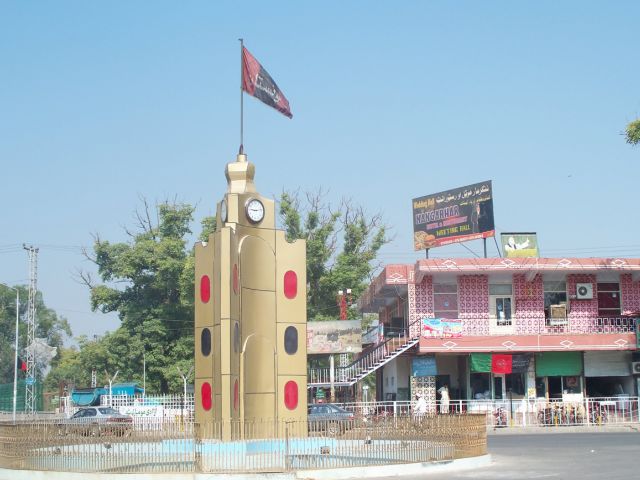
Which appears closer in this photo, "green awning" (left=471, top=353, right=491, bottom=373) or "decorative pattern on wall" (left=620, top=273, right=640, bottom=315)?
"green awning" (left=471, top=353, right=491, bottom=373)

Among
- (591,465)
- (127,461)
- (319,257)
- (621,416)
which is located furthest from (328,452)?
(319,257)

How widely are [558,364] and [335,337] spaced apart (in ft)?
45.4

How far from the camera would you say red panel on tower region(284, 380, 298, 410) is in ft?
83.0

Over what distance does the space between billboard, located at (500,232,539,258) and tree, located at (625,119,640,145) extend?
8053 millimetres

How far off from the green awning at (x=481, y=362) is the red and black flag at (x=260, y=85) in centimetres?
2270

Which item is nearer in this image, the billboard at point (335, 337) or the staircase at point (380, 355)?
the staircase at point (380, 355)

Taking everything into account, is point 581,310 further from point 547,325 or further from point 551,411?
point 551,411

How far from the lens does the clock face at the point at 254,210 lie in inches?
1006

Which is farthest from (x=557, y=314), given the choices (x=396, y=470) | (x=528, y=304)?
(x=396, y=470)

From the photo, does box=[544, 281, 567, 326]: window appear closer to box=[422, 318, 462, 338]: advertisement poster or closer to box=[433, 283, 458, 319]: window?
box=[433, 283, 458, 319]: window

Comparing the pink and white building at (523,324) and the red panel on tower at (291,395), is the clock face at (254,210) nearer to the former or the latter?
the red panel on tower at (291,395)

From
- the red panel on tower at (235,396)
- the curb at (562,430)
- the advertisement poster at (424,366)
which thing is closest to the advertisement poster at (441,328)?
the advertisement poster at (424,366)

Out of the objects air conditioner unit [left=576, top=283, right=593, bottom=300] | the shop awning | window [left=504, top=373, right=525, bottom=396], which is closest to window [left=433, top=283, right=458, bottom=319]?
window [left=504, top=373, right=525, bottom=396]

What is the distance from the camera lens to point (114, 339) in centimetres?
6334
